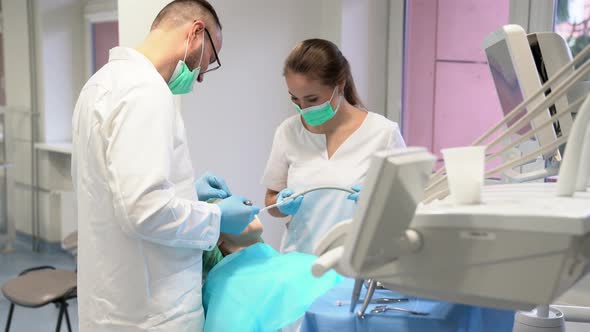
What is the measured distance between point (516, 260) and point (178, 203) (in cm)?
83

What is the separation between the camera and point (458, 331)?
4.26 ft

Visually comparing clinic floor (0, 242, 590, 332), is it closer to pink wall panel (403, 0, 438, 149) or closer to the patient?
the patient

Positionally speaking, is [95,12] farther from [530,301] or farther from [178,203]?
[530,301]

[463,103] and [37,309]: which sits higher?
[463,103]

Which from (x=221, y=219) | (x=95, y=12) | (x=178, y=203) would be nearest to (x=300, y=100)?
(x=221, y=219)

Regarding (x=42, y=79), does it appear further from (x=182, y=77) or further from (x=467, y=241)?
(x=467, y=241)

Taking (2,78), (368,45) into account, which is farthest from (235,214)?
(2,78)

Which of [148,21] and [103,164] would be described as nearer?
[103,164]

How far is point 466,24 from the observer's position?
2912 millimetres

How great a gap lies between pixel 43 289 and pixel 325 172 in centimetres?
139

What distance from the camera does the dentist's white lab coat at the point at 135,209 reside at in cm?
122

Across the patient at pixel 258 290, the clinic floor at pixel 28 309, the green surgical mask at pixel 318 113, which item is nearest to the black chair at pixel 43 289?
the clinic floor at pixel 28 309

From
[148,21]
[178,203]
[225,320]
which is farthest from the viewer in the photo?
[148,21]

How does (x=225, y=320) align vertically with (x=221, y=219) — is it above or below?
below
